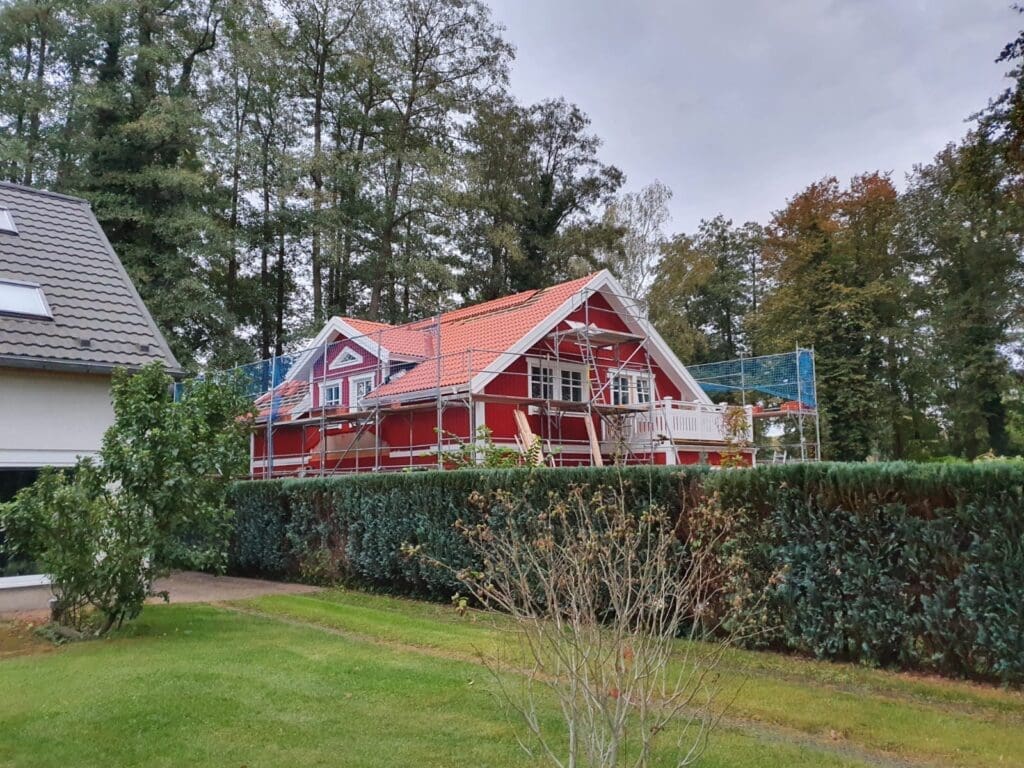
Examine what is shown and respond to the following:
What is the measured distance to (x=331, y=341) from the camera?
22.9 m

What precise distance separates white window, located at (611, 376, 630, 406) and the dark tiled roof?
13.1m

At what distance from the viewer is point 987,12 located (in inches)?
527

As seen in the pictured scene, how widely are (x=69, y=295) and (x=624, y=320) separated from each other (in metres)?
15.2

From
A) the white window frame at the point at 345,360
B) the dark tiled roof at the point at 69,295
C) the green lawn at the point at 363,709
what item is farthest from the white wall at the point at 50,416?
the white window frame at the point at 345,360

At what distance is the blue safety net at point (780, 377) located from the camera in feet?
71.5

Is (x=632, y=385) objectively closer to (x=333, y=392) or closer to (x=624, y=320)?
(x=624, y=320)

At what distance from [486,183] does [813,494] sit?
28840 mm

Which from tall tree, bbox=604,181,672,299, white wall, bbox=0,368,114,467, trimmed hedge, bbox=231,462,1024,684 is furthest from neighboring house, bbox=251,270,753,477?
tall tree, bbox=604,181,672,299

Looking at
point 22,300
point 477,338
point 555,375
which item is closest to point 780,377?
point 555,375

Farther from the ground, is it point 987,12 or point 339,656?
point 987,12

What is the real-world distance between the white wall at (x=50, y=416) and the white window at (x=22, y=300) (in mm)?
1037

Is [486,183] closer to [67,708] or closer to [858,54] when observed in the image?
[858,54]

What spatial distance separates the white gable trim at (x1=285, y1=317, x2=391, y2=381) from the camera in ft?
67.0

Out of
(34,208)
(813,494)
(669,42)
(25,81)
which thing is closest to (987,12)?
(669,42)
